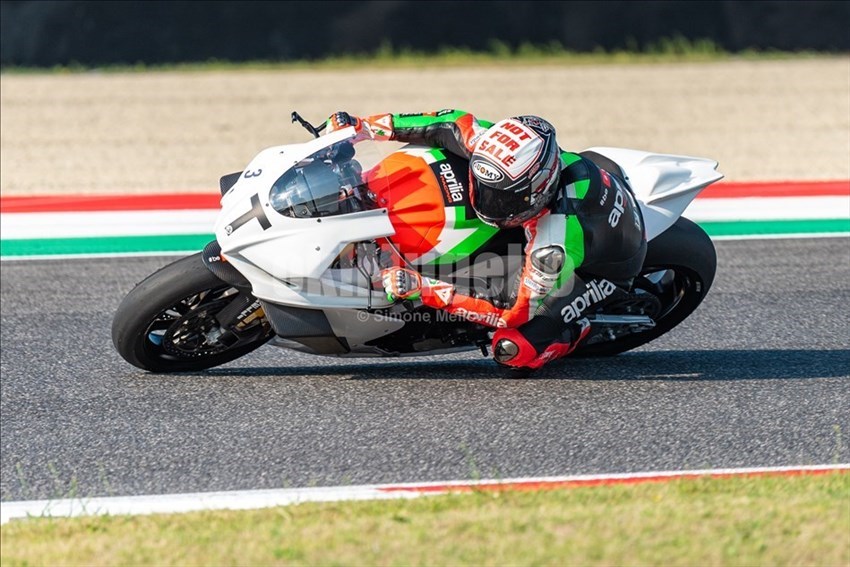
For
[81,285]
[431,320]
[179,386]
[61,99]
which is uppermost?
[431,320]

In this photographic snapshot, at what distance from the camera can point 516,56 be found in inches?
676

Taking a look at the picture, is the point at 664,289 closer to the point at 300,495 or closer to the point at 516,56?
the point at 300,495

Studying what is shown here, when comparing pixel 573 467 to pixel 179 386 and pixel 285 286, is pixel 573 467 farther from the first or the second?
pixel 179 386

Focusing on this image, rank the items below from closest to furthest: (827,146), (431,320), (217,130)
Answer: (431,320), (827,146), (217,130)

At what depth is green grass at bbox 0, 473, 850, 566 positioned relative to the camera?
3629 millimetres

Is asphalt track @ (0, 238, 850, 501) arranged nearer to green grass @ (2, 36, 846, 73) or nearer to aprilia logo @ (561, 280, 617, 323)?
aprilia logo @ (561, 280, 617, 323)

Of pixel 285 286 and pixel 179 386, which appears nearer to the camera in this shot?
pixel 285 286

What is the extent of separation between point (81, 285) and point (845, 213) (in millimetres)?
5767

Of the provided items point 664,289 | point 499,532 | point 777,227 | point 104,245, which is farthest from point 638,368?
point 104,245

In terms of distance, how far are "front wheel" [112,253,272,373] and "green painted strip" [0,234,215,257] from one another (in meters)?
3.10

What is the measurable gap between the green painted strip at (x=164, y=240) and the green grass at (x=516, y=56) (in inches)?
323

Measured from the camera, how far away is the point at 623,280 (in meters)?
5.52

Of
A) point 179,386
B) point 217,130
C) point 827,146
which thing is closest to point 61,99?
point 217,130

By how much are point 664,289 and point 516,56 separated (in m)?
11.6
